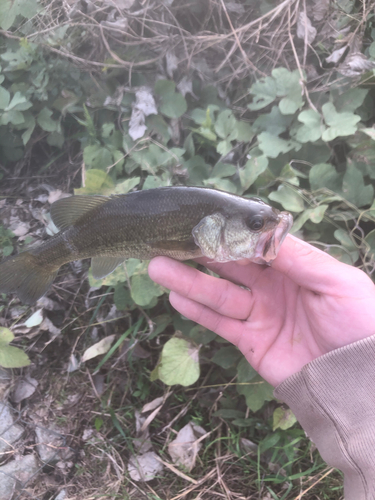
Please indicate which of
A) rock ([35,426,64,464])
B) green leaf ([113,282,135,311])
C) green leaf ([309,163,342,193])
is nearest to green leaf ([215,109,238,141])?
green leaf ([309,163,342,193])

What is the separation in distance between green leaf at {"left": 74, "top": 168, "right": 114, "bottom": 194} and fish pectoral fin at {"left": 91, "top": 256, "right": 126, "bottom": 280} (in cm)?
46

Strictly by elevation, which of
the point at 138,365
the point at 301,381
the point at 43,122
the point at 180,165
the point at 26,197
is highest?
the point at 43,122

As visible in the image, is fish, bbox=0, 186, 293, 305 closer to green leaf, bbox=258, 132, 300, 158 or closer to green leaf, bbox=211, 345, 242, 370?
green leaf, bbox=258, 132, 300, 158

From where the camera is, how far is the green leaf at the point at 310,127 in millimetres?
2094

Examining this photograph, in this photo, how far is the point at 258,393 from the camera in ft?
7.00

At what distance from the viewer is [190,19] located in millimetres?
2785

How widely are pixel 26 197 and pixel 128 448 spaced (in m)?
2.24

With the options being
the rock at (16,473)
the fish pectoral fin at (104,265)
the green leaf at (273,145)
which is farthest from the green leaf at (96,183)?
the rock at (16,473)

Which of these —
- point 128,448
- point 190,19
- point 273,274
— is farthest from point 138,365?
point 190,19

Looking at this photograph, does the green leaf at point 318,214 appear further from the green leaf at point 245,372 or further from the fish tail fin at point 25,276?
the fish tail fin at point 25,276

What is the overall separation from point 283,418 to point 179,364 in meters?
0.71

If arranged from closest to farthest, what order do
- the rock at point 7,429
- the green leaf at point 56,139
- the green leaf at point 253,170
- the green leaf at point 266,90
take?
the green leaf at point 253,170, the green leaf at point 266,90, the rock at point 7,429, the green leaf at point 56,139

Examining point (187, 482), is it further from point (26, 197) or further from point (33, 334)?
point (26, 197)

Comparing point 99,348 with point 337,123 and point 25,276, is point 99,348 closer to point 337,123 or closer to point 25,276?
point 25,276
